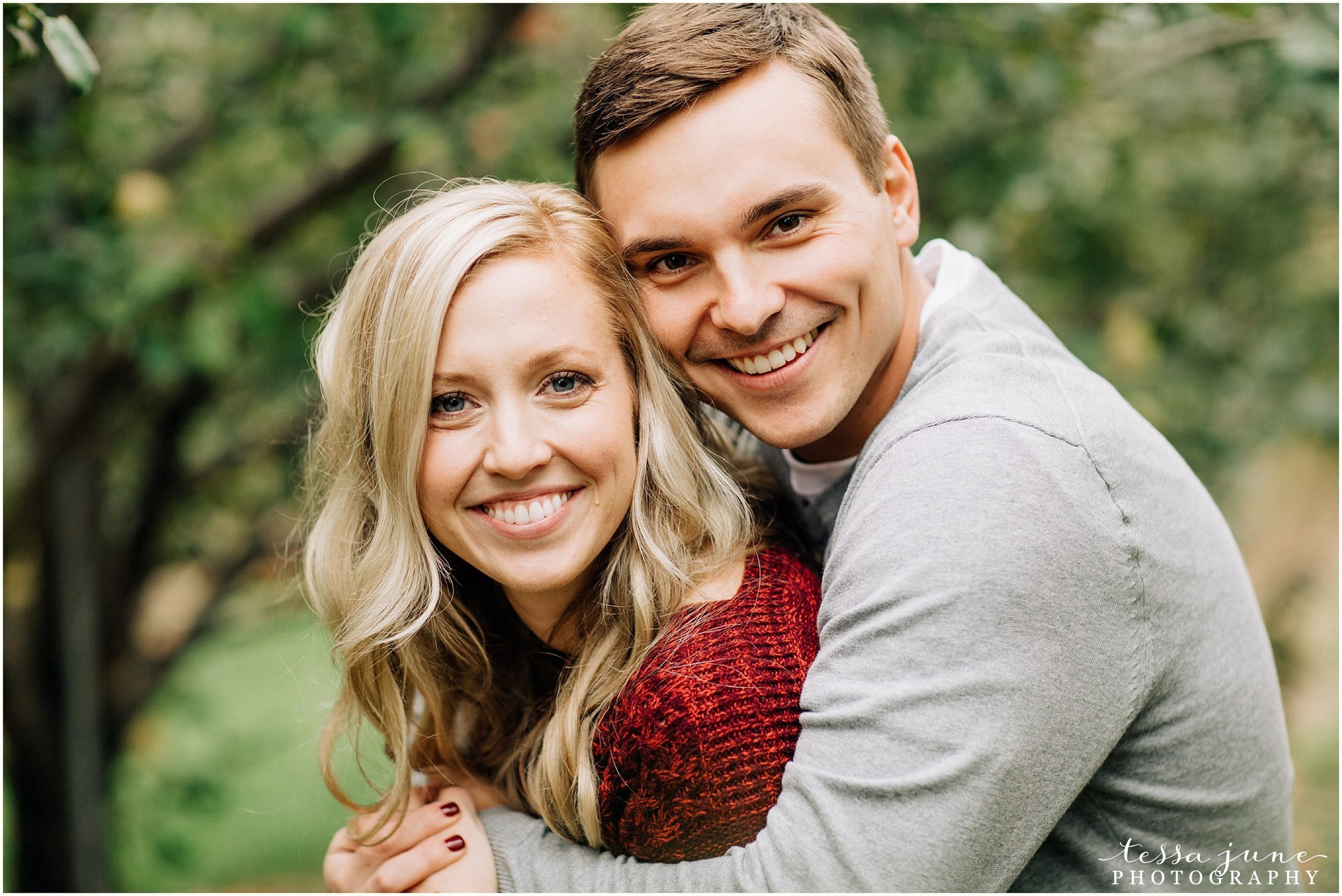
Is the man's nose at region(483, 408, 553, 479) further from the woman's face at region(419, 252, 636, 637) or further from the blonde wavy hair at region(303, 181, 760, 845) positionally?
the blonde wavy hair at region(303, 181, 760, 845)

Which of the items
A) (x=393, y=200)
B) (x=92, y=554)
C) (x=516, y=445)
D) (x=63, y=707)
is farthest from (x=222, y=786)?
(x=516, y=445)

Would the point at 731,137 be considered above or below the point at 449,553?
above

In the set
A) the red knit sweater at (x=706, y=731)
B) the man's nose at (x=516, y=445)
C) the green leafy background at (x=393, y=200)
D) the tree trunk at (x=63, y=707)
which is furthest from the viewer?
the tree trunk at (x=63, y=707)

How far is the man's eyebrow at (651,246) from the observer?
2010mm

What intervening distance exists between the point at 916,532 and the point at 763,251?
0.65 m

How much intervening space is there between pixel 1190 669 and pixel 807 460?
87cm

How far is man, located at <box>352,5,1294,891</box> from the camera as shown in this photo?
5.23 ft

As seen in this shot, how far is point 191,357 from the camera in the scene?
3.14 m

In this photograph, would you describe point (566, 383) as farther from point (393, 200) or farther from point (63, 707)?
point (63, 707)

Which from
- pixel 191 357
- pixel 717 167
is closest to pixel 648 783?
pixel 717 167

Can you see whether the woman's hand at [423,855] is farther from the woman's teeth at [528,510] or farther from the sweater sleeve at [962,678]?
the woman's teeth at [528,510]

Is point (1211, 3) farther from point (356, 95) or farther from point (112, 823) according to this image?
point (112, 823)

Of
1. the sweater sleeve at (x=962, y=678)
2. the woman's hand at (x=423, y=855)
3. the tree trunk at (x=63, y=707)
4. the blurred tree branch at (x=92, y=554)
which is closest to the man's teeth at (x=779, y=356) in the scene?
the sweater sleeve at (x=962, y=678)

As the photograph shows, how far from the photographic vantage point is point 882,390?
7.53 feet
